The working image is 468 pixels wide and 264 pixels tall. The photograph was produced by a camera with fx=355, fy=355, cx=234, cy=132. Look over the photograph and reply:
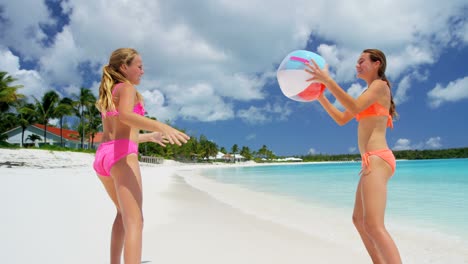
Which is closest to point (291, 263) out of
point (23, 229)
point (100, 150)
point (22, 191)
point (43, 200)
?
point (100, 150)

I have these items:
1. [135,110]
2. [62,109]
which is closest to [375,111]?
[135,110]

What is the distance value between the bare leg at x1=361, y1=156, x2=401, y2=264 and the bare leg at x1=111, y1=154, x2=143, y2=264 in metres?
1.63

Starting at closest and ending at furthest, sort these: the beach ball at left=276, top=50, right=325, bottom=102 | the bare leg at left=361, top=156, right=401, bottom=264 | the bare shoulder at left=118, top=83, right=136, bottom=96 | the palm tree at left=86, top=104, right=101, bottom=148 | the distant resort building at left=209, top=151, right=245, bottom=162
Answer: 1. the bare leg at left=361, top=156, right=401, bottom=264
2. the bare shoulder at left=118, top=83, right=136, bottom=96
3. the beach ball at left=276, top=50, right=325, bottom=102
4. the palm tree at left=86, top=104, right=101, bottom=148
5. the distant resort building at left=209, top=151, right=245, bottom=162

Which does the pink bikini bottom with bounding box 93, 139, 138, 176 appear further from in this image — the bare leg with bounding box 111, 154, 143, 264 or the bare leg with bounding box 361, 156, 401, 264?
the bare leg with bounding box 361, 156, 401, 264

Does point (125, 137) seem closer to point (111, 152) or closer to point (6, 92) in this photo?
point (111, 152)

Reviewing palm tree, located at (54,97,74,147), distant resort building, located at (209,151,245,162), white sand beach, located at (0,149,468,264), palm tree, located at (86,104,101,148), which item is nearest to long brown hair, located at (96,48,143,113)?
white sand beach, located at (0,149,468,264)

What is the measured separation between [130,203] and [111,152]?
40 centimetres

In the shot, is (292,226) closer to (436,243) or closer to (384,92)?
(436,243)

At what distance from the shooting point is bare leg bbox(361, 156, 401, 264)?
245 cm

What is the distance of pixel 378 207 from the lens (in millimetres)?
2492

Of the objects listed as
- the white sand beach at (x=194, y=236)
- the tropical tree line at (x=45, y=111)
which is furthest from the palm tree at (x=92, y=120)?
the white sand beach at (x=194, y=236)

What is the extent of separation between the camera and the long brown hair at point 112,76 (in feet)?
8.55

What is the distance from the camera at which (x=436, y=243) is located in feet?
18.4

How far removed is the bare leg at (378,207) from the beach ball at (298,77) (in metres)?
0.85
